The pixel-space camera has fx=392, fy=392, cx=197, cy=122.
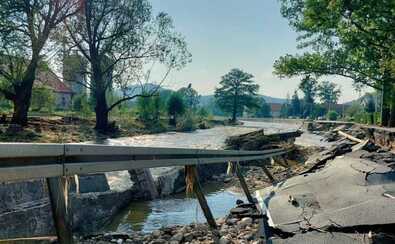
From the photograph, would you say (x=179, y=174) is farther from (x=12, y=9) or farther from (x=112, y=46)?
(x=112, y=46)

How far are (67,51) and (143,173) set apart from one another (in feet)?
78.4

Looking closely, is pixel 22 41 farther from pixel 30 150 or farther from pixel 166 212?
pixel 30 150

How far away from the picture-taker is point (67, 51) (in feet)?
107

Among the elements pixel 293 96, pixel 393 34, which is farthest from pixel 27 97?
pixel 293 96

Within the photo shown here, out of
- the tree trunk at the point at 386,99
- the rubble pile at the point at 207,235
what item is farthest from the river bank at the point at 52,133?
the tree trunk at the point at 386,99

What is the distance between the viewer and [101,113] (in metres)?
35.1

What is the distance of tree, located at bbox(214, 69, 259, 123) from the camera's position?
110 metres

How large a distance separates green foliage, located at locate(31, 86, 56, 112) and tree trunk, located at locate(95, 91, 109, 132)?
220 inches

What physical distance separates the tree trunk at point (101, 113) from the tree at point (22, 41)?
8150 mm

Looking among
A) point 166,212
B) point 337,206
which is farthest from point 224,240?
point 166,212

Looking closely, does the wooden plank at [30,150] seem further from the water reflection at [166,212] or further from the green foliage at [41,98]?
the green foliage at [41,98]

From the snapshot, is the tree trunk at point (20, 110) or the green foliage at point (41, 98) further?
the green foliage at point (41, 98)

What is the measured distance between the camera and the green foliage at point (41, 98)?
36725mm

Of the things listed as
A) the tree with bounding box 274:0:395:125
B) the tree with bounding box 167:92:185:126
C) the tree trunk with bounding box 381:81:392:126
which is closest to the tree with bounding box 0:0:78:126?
the tree with bounding box 274:0:395:125
